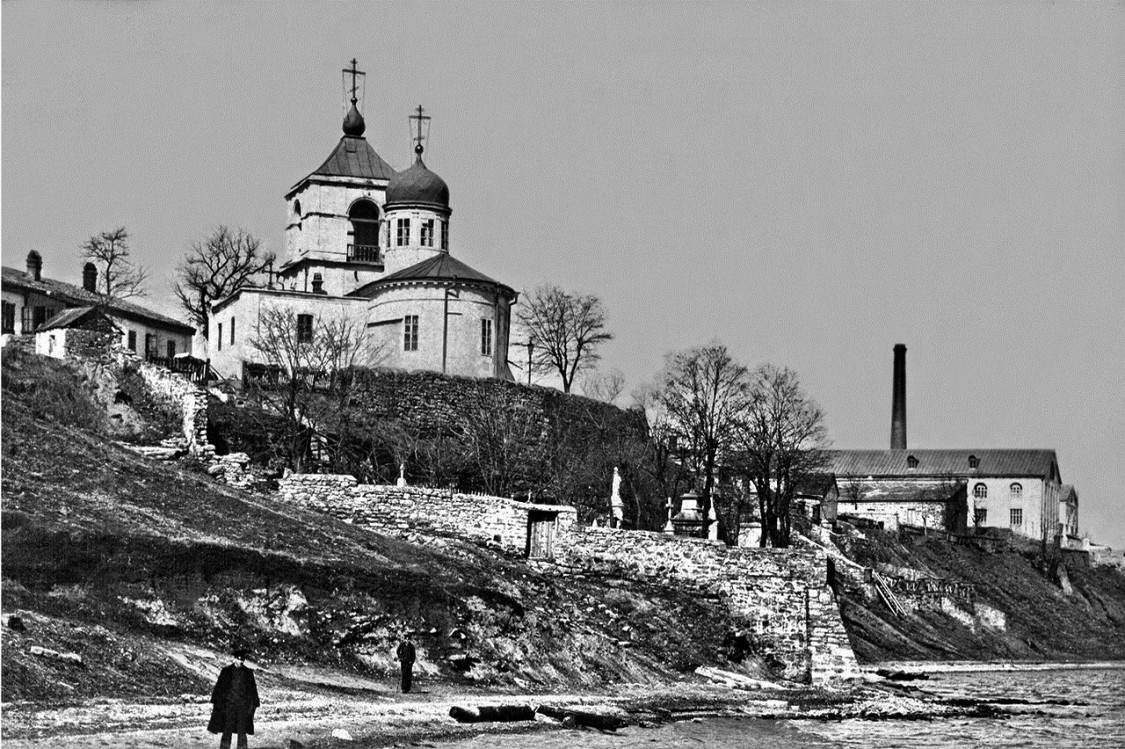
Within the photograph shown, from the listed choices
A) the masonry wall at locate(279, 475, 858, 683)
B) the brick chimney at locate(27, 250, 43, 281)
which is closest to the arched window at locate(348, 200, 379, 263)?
the brick chimney at locate(27, 250, 43, 281)

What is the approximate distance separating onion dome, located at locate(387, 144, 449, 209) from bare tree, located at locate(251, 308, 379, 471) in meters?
7.86

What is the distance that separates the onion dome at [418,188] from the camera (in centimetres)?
7819

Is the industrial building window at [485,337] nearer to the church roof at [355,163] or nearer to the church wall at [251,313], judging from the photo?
the church wall at [251,313]

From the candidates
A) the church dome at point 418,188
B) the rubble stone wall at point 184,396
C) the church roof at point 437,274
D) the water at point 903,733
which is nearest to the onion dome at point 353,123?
the church dome at point 418,188

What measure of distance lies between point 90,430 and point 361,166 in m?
32.3

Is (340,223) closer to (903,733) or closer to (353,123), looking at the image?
(353,123)

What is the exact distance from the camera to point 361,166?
82.8m

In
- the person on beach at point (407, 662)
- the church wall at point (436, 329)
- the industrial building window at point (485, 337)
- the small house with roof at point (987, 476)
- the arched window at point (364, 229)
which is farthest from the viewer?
the small house with roof at point (987, 476)

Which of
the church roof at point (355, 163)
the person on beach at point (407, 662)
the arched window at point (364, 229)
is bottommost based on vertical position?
the person on beach at point (407, 662)

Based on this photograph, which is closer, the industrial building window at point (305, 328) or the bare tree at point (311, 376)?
the bare tree at point (311, 376)

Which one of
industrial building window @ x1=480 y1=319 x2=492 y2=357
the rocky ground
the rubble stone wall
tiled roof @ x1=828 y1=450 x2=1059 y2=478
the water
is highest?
industrial building window @ x1=480 y1=319 x2=492 y2=357

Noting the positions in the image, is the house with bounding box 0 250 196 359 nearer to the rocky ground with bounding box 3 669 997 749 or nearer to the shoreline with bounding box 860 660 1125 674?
the shoreline with bounding box 860 660 1125 674

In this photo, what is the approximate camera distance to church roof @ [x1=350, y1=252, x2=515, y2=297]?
7294cm

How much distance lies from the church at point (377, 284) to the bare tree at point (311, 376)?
35cm
